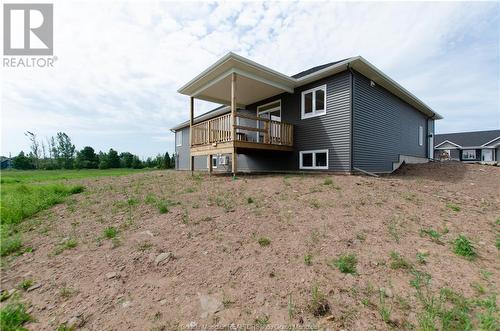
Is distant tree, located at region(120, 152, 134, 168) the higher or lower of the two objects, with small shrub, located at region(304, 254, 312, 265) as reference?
higher

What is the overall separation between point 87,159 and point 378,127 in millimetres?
40313

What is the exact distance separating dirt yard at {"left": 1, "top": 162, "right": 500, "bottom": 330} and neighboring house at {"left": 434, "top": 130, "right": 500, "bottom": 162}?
85.2 ft

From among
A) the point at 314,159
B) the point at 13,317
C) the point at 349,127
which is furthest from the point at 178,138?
the point at 13,317

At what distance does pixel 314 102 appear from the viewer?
8.74 metres

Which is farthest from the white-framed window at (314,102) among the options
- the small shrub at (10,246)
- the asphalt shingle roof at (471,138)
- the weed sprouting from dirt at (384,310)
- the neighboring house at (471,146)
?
the asphalt shingle roof at (471,138)

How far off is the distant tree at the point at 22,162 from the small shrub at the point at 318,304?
4733 cm

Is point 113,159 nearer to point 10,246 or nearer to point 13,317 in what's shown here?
point 10,246

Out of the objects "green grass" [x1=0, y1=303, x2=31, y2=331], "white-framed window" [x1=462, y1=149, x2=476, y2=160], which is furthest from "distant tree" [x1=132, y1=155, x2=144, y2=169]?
"white-framed window" [x1=462, y1=149, x2=476, y2=160]

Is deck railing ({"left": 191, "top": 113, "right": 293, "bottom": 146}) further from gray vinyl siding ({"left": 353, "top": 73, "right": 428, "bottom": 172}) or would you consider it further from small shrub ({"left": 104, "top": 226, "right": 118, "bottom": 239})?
small shrub ({"left": 104, "top": 226, "right": 118, "bottom": 239})

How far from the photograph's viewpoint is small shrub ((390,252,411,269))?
2.31 m

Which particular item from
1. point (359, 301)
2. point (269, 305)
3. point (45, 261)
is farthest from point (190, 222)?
point (359, 301)

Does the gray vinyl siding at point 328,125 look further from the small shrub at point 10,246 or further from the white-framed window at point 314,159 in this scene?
the small shrub at point 10,246

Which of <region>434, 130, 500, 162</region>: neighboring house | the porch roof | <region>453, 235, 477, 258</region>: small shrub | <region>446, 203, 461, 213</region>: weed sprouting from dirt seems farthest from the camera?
<region>434, 130, 500, 162</region>: neighboring house

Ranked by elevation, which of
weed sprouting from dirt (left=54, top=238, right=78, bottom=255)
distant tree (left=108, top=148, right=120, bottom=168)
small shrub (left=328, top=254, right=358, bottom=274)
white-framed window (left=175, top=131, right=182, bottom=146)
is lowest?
weed sprouting from dirt (left=54, top=238, right=78, bottom=255)
